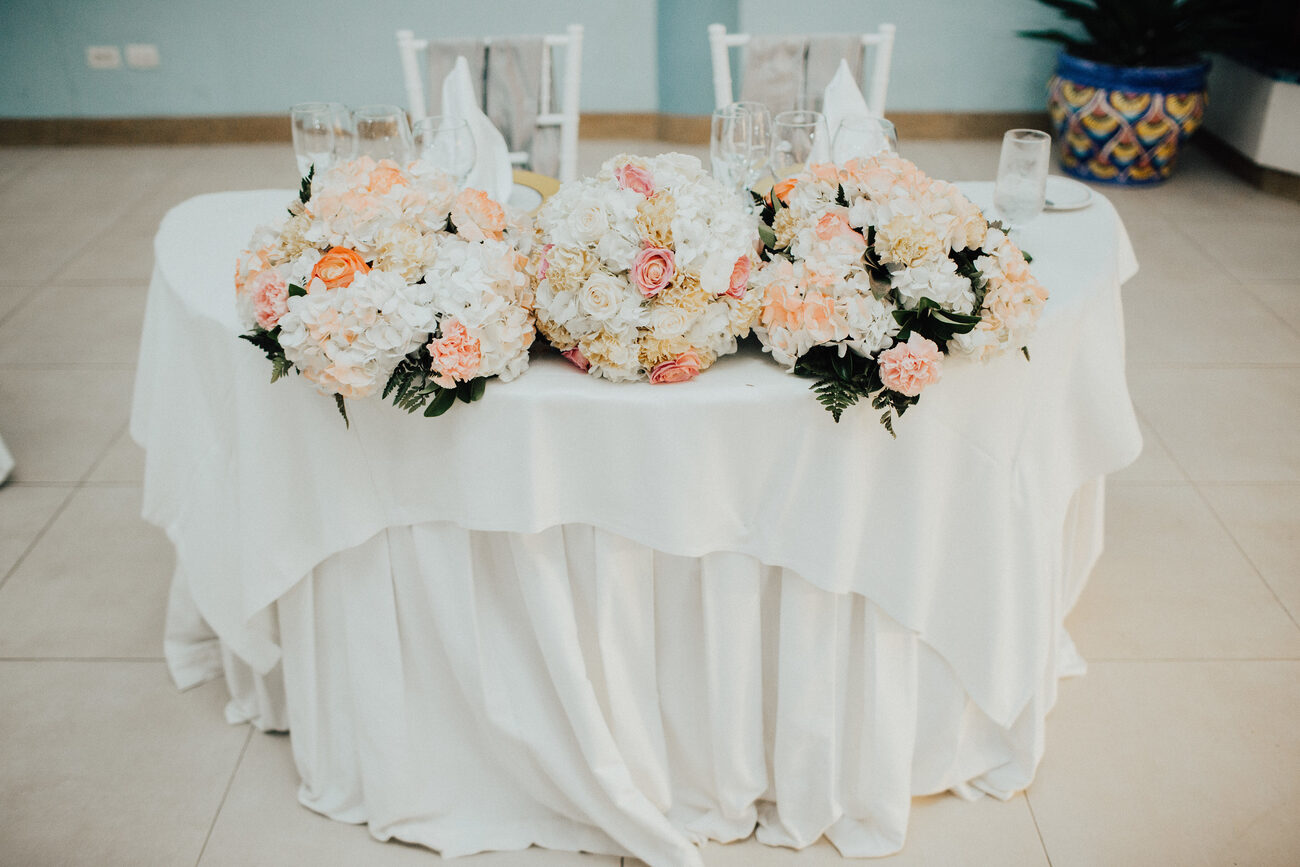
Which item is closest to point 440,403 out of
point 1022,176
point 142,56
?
point 1022,176

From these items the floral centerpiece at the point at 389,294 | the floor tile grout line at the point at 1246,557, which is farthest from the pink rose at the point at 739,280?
the floor tile grout line at the point at 1246,557

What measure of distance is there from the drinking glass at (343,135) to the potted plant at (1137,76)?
3.31 m

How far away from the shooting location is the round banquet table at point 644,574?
1314 millimetres

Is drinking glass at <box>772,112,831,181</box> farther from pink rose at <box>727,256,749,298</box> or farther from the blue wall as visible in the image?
the blue wall

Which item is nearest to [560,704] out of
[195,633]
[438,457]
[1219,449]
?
[438,457]

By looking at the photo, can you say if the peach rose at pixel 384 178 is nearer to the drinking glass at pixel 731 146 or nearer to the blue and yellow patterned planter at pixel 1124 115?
the drinking glass at pixel 731 146

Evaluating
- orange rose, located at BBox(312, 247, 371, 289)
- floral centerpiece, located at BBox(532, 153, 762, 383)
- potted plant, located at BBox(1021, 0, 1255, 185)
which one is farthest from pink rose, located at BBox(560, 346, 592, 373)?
potted plant, located at BBox(1021, 0, 1255, 185)

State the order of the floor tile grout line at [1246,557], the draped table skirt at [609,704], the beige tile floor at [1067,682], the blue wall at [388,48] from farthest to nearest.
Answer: the blue wall at [388,48] → the floor tile grout line at [1246,557] → the beige tile floor at [1067,682] → the draped table skirt at [609,704]

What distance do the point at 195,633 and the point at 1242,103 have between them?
4239mm

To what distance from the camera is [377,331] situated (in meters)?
1.19

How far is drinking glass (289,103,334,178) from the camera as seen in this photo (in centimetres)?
158

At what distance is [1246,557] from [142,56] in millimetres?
4748

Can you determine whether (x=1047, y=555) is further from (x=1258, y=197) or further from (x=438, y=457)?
(x=1258, y=197)

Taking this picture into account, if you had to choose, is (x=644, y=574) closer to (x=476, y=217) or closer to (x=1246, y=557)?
(x=476, y=217)
